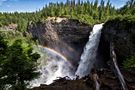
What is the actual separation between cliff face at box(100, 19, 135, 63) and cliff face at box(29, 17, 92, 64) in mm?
20924

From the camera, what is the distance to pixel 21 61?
30703 millimetres

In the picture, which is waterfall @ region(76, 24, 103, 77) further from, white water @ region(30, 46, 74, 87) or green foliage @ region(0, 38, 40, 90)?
green foliage @ region(0, 38, 40, 90)

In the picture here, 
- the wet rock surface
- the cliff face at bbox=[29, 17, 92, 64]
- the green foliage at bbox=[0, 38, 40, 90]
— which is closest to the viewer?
the wet rock surface

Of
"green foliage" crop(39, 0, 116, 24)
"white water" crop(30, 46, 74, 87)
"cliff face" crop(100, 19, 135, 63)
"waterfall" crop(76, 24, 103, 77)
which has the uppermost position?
"green foliage" crop(39, 0, 116, 24)

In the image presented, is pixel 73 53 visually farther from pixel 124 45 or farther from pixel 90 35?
pixel 124 45

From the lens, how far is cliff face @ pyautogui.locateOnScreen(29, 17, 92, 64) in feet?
311

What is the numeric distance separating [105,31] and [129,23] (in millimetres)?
14852

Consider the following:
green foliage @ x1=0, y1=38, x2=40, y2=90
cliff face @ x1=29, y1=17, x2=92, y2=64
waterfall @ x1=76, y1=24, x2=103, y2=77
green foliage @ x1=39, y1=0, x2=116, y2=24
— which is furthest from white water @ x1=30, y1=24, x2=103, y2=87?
green foliage @ x1=0, y1=38, x2=40, y2=90

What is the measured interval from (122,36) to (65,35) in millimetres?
38629

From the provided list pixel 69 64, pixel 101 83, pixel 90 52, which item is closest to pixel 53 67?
pixel 69 64

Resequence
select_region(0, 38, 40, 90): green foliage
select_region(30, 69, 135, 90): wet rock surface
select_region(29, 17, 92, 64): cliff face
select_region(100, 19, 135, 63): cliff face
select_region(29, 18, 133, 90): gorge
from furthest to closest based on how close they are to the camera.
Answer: select_region(29, 17, 92, 64): cliff face
select_region(29, 18, 133, 90): gorge
select_region(100, 19, 135, 63): cliff face
select_region(0, 38, 40, 90): green foliage
select_region(30, 69, 135, 90): wet rock surface

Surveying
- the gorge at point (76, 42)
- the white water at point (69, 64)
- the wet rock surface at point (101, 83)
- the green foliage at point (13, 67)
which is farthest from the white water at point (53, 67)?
the wet rock surface at point (101, 83)

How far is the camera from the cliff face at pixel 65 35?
A: 311ft

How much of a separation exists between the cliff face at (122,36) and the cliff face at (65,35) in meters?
20.9
